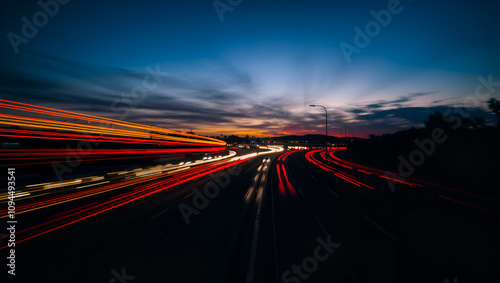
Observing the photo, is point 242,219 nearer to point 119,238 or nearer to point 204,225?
point 204,225

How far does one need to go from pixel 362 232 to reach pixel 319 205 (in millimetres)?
3859

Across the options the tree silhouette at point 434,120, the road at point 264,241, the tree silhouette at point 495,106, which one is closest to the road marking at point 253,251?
the road at point 264,241

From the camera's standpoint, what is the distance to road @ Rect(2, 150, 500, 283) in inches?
229

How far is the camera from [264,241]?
7727mm

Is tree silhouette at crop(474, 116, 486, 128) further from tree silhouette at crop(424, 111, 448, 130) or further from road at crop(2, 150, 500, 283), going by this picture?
road at crop(2, 150, 500, 283)

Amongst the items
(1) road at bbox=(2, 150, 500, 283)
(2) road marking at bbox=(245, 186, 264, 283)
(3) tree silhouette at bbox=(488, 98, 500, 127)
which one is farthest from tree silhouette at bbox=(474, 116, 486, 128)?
(2) road marking at bbox=(245, 186, 264, 283)

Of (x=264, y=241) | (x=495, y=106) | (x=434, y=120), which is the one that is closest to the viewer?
(x=264, y=241)

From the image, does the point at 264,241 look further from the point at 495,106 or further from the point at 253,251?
the point at 495,106

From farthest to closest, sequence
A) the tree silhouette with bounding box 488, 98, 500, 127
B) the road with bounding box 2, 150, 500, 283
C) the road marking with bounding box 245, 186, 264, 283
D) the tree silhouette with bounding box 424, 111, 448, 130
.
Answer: the tree silhouette with bounding box 424, 111, 448, 130 < the tree silhouette with bounding box 488, 98, 500, 127 < the road with bounding box 2, 150, 500, 283 < the road marking with bounding box 245, 186, 264, 283

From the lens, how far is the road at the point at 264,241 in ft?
19.1

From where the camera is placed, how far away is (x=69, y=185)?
533 inches

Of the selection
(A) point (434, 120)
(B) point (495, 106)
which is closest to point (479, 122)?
(B) point (495, 106)

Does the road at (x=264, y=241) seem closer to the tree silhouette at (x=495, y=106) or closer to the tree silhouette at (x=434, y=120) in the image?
the tree silhouette at (x=495, y=106)

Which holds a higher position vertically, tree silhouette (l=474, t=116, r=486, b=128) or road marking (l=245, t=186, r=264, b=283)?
tree silhouette (l=474, t=116, r=486, b=128)
